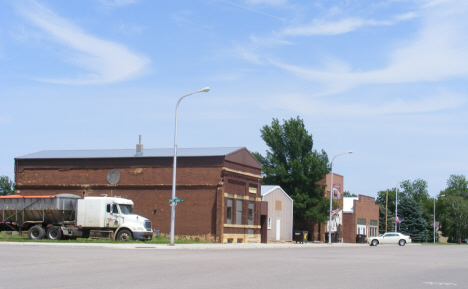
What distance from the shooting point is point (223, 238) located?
40.7 metres

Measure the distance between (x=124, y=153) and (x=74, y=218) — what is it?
10685mm

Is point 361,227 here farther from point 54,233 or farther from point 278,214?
point 54,233

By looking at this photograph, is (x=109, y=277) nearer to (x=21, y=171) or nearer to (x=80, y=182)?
(x=80, y=182)

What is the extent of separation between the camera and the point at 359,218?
7362 cm

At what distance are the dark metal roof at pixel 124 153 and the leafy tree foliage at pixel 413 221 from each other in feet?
187

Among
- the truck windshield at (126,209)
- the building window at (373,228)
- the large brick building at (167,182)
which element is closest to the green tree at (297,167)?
the large brick building at (167,182)

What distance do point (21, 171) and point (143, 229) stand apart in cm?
1774

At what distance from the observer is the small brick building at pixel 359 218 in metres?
71.6

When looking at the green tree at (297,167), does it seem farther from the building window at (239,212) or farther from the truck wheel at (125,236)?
the truck wheel at (125,236)

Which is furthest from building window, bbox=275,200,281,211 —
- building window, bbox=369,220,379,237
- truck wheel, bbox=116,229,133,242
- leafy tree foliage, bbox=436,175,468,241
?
leafy tree foliage, bbox=436,175,468,241

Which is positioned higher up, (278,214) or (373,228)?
(278,214)

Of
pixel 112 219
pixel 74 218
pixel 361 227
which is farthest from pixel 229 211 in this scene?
pixel 361 227

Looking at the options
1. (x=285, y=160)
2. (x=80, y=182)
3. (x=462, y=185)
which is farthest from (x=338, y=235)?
(x=462, y=185)

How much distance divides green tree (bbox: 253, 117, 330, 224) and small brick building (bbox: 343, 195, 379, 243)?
10.6 metres
